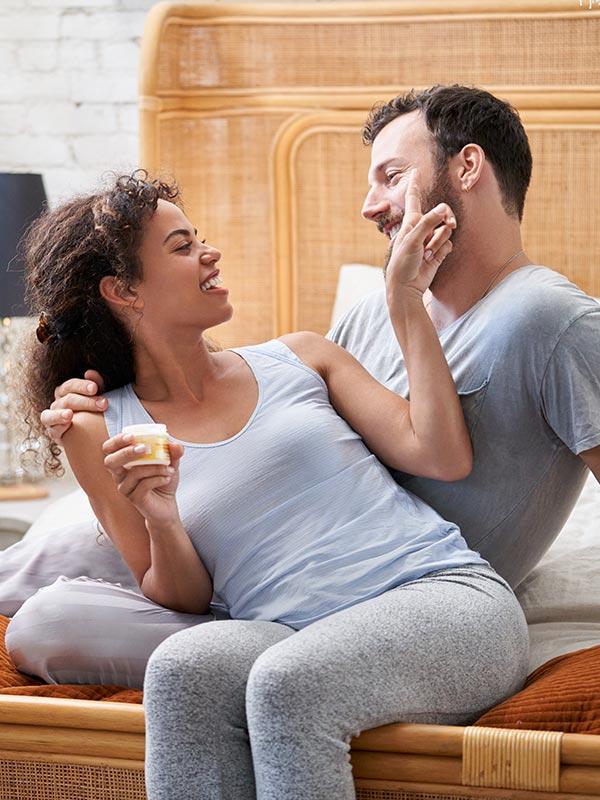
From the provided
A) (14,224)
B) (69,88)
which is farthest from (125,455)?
(69,88)

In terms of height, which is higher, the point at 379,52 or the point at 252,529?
the point at 379,52

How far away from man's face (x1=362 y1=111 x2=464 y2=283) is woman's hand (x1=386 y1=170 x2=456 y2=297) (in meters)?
0.05

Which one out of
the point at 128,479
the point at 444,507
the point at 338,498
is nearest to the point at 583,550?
the point at 444,507

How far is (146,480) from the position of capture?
1.56 m

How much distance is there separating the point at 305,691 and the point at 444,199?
90 centimetres

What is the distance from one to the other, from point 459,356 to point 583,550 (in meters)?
0.57

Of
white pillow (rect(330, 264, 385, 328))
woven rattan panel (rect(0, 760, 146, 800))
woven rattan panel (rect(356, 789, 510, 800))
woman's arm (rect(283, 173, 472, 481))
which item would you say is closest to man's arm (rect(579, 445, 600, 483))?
woman's arm (rect(283, 173, 472, 481))

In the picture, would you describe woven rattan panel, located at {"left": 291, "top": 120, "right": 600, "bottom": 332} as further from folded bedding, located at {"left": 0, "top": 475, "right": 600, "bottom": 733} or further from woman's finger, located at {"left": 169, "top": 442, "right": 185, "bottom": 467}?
woman's finger, located at {"left": 169, "top": 442, "right": 185, "bottom": 467}

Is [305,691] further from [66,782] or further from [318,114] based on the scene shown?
[318,114]

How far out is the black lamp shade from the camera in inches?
122

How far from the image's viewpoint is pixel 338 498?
5.61 feet

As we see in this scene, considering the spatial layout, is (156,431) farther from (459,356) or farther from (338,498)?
(459,356)

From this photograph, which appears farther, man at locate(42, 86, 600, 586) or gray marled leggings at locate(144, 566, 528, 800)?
man at locate(42, 86, 600, 586)

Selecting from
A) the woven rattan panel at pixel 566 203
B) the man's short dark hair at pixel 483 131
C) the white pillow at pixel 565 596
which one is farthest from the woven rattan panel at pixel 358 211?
the man's short dark hair at pixel 483 131
